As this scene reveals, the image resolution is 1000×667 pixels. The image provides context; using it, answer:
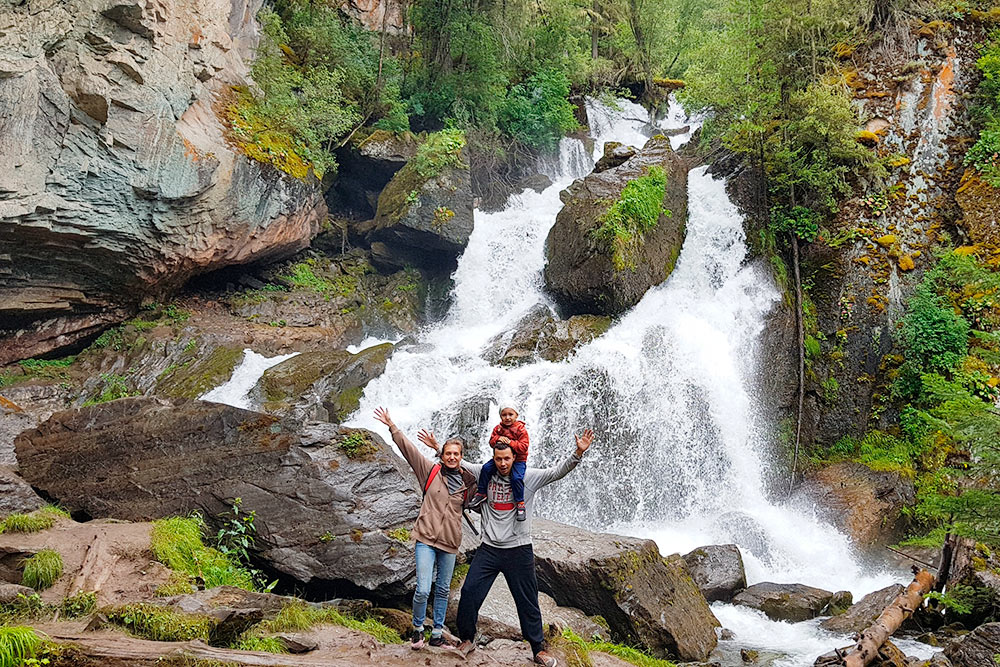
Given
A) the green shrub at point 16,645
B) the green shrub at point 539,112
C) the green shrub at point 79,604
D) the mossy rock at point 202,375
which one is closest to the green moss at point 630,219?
the green shrub at point 539,112

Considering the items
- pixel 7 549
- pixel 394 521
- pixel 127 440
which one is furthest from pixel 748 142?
pixel 7 549

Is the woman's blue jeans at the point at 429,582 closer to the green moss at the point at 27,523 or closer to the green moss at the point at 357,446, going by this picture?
the green moss at the point at 357,446

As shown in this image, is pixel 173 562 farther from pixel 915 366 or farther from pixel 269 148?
pixel 915 366

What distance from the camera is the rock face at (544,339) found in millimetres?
13533

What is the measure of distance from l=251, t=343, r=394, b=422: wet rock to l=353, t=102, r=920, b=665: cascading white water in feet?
0.97

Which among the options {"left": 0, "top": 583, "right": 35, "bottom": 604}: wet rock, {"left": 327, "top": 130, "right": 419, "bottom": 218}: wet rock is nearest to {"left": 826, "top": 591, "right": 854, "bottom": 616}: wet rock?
{"left": 0, "top": 583, "right": 35, "bottom": 604}: wet rock

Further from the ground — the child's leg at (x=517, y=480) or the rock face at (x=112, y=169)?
the rock face at (x=112, y=169)

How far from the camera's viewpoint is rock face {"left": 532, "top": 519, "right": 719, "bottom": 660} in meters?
6.94

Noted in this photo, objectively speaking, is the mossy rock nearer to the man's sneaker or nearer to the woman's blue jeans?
the woman's blue jeans

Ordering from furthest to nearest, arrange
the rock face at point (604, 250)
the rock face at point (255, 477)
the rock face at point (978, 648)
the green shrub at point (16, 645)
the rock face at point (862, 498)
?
the rock face at point (604, 250)
the rock face at point (862, 498)
the rock face at point (255, 477)
the rock face at point (978, 648)
the green shrub at point (16, 645)

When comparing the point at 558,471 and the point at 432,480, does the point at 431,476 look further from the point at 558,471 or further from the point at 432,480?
the point at 558,471

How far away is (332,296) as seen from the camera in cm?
1758

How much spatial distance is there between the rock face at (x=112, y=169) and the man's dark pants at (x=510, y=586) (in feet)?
34.9

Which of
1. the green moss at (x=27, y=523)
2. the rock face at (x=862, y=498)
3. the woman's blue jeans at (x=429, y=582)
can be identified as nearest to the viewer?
the woman's blue jeans at (x=429, y=582)
